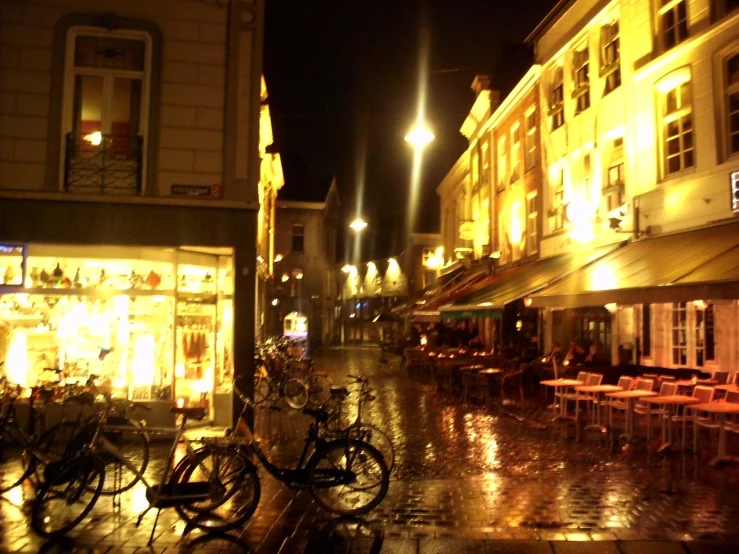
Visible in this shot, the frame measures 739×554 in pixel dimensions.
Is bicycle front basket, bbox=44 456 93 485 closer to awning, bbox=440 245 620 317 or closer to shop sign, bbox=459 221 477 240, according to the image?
awning, bbox=440 245 620 317

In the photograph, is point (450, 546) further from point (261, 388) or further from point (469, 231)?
point (469, 231)

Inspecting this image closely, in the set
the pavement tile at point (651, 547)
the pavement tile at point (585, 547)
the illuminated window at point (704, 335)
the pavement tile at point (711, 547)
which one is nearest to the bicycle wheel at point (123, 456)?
the pavement tile at point (585, 547)

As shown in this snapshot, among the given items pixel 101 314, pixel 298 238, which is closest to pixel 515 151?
pixel 101 314

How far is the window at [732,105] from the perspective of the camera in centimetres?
1165

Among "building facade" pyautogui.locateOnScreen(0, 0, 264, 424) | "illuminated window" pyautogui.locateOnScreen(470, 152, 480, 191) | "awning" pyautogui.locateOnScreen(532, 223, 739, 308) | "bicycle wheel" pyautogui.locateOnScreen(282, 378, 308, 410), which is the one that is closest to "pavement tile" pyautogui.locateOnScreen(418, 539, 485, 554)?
"awning" pyautogui.locateOnScreen(532, 223, 739, 308)

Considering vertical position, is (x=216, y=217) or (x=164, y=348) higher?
(x=216, y=217)

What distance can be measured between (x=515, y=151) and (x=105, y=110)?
14.0m

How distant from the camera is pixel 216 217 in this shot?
1126 centimetres

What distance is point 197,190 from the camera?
11242mm

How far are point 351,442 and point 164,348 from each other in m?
5.35

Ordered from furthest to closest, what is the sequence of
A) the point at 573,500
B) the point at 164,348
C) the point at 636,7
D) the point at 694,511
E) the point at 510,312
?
the point at 510,312 → the point at 636,7 → the point at 164,348 → the point at 573,500 → the point at 694,511

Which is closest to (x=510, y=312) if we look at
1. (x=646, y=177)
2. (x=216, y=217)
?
(x=646, y=177)

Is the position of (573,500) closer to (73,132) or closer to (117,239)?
(117,239)

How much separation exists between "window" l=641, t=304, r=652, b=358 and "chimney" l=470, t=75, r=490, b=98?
1357cm
